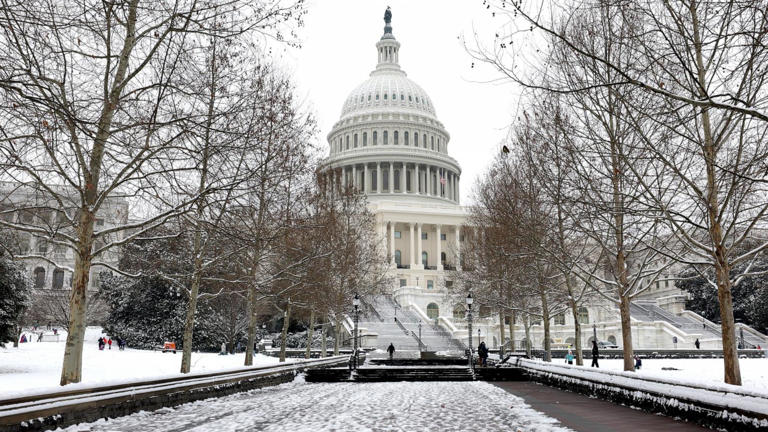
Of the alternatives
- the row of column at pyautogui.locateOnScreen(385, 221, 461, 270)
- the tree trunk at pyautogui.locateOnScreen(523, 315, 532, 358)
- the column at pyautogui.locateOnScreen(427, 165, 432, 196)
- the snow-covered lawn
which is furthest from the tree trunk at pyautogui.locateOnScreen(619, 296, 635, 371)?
the column at pyautogui.locateOnScreen(427, 165, 432, 196)

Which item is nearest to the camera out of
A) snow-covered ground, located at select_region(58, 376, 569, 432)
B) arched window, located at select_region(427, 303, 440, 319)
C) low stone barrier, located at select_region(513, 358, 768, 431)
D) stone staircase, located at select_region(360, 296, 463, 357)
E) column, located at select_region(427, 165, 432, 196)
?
low stone barrier, located at select_region(513, 358, 768, 431)

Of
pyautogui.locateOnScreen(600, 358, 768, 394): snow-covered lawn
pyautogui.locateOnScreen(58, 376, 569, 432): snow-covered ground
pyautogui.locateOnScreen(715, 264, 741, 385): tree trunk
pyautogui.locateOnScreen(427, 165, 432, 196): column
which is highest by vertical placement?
pyautogui.locateOnScreen(427, 165, 432, 196): column

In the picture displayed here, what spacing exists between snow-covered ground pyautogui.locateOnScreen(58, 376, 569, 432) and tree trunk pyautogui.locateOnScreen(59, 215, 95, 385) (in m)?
1.85

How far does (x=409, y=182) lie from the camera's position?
125m

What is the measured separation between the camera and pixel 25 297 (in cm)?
2853

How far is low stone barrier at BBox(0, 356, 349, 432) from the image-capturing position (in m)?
9.19

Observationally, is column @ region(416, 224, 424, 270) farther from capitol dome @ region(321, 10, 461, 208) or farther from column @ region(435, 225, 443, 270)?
capitol dome @ region(321, 10, 461, 208)

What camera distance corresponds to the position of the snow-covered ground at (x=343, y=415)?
1103 centimetres

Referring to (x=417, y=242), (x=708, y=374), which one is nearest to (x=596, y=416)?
(x=708, y=374)

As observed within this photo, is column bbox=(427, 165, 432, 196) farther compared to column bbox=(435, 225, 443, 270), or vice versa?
column bbox=(427, 165, 432, 196)

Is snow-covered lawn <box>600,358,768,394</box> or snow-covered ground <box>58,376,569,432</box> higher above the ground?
snow-covered lawn <box>600,358,768,394</box>

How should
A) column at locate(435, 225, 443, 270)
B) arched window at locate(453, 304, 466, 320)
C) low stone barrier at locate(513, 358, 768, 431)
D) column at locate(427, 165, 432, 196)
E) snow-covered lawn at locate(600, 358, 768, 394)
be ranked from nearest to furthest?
1. low stone barrier at locate(513, 358, 768, 431)
2. snow-covered lawn at locate(600, 358, 768, 394)
3. arched window at locate(453, 304, 466, 320)
4. column at locate(435, 225, 443, 270)
5. column at locate(427, 165, 432, 196)

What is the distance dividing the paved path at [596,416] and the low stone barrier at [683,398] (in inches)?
7.7

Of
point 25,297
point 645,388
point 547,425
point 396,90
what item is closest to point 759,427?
point 547,425
